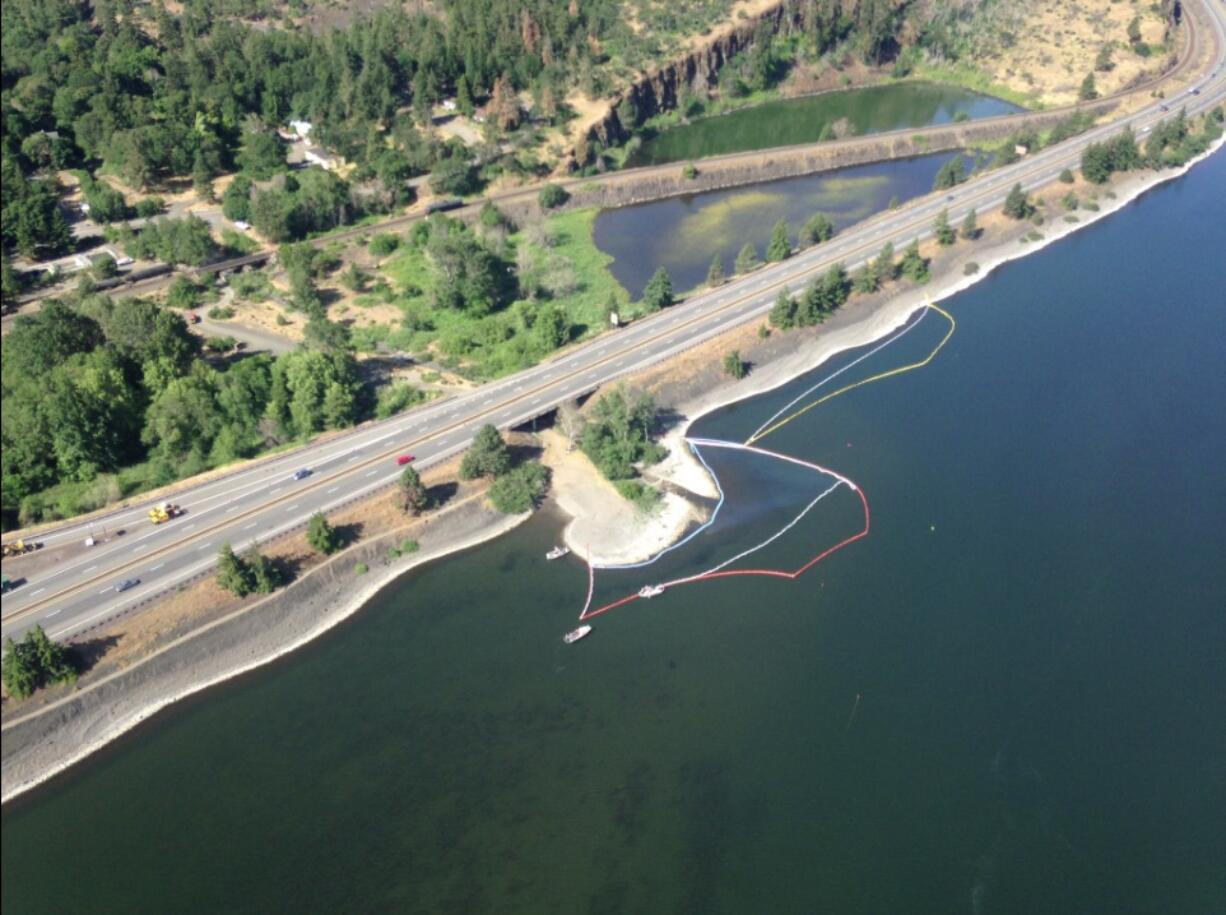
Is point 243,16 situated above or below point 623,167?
above

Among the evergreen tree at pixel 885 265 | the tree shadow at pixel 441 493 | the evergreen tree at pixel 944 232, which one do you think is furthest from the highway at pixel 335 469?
the evergreen tree at pixel 885 265

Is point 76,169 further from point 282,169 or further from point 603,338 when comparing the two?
point 603,338

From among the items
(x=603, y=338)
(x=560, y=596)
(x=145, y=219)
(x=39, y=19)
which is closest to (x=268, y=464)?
(x=560, y=596)

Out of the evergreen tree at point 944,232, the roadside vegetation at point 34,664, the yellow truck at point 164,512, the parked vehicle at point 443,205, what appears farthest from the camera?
the parked vehicle at point 443,205

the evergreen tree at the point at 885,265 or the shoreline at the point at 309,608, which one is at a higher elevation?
the evergreen tree at the point at 885,265

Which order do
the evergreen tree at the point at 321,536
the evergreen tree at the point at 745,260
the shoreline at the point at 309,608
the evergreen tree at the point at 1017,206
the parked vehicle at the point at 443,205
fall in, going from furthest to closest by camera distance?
the evergreen tree at the point at 1017,206 < the parked vehicle at the point at 443,205 < the evergreen tree at the point at 745,260 < the evergreen tree at the point at 321,536 < the shoreline at the point at 309,608

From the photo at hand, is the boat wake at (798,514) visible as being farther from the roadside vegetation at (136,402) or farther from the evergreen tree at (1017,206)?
the evergreen tree at (1017,206)

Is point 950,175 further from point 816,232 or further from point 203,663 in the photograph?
point 203,663
